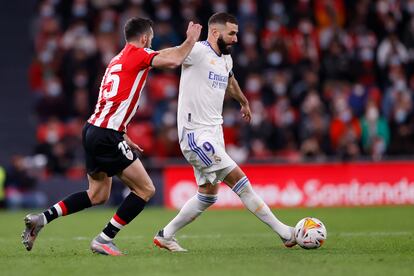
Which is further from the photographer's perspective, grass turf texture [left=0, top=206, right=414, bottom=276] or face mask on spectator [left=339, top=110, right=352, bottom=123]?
face mask on spectator [left=339, top=110, right=352, bottom=123]

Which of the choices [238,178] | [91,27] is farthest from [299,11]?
[238,178]

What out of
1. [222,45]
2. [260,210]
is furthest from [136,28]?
[260,210]

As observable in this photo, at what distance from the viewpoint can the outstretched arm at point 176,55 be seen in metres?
8.91

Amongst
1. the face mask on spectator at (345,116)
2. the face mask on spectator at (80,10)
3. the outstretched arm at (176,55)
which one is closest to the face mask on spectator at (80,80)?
the face mask on spectator at (80,10)

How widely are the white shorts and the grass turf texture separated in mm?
833

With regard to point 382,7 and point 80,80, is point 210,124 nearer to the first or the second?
point 80,80

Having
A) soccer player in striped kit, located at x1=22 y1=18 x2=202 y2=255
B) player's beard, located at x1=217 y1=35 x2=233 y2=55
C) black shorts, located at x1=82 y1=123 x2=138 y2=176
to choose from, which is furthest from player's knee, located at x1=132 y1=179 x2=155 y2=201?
player's beard, located at x1=217 y1=35 x2=233 y2=55

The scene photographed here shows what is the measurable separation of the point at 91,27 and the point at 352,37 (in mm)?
6453

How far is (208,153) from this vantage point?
9.45 metres

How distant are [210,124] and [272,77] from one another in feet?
38.1

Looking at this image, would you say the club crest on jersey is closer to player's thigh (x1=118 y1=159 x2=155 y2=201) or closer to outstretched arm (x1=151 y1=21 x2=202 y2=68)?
player's thigh (x1=118 y1=159 x2=155 y2=201)

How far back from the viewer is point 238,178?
9547 mm

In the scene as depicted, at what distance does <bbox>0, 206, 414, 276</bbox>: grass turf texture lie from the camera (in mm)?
7852

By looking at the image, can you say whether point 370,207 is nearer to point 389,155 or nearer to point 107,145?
point 389,155
